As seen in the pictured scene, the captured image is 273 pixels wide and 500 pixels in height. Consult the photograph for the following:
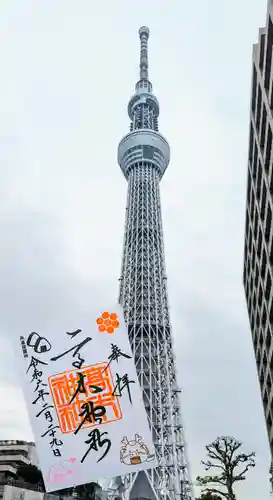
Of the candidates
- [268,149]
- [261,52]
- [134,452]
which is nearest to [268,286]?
[268,149]

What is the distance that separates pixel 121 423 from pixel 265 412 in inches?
1686

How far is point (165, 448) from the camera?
210 feet

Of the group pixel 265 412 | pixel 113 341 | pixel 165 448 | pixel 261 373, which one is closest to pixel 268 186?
pixel 261 373

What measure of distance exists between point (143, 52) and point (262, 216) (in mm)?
97942

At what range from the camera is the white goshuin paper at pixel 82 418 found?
705 cm

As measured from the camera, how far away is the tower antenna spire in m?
119

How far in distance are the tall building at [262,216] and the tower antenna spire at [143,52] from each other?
82257 mm

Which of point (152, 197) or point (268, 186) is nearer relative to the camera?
point (268, 186)

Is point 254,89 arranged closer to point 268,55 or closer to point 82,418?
point 268,55

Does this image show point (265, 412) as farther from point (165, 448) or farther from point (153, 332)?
point (153, 332)

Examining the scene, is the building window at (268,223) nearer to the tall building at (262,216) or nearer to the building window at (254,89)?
the tall building at (262,216)

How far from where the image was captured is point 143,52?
12369cm

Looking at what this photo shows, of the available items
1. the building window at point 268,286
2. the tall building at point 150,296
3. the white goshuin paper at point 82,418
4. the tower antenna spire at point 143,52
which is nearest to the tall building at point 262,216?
the building window at point 268,286

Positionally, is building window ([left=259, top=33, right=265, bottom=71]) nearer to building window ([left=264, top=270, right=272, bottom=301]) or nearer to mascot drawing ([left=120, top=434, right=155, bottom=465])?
building window ([left=264, top=270, right=272, bottom=301])
